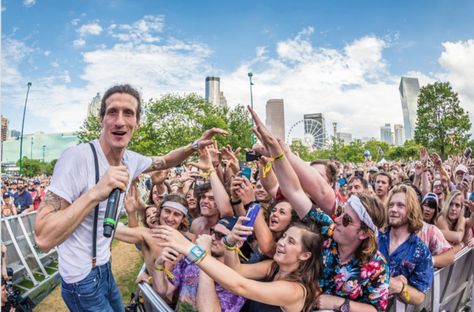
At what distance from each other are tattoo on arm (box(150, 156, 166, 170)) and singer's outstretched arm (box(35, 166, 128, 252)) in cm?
126

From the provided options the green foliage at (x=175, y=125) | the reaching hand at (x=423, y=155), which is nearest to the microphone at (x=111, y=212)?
the reaching hand at (x=423, y=155)

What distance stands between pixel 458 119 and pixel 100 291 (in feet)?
118

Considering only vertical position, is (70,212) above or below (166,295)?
above

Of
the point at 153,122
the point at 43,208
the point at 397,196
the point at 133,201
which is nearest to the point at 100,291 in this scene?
the point at 43,208

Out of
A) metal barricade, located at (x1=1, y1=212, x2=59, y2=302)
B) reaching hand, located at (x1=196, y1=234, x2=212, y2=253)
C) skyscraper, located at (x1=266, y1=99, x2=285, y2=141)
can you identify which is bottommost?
metal barricade, located at (x1=1, y1=212, x2=59, y2=302)

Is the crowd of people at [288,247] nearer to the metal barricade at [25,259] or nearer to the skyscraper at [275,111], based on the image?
the metal barricade at [25,259]

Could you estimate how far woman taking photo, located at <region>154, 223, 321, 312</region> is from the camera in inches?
77.7

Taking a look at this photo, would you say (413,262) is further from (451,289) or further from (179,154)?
(179,154)

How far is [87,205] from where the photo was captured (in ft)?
5.77

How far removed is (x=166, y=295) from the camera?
291 centimetres

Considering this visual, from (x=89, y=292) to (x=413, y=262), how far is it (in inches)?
109

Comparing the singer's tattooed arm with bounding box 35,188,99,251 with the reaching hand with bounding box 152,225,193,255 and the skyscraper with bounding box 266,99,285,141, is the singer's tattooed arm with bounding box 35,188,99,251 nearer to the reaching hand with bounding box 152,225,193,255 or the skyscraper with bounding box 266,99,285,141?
the reaching hand with bounding box 152,225,193,255

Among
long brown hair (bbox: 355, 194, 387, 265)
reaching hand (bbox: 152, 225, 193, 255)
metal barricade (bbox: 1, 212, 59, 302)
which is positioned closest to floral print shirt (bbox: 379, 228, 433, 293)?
long brown hair (bbox: 355, 194, 387, 265)

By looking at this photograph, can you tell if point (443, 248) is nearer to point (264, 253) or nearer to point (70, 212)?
point (264, 253)
